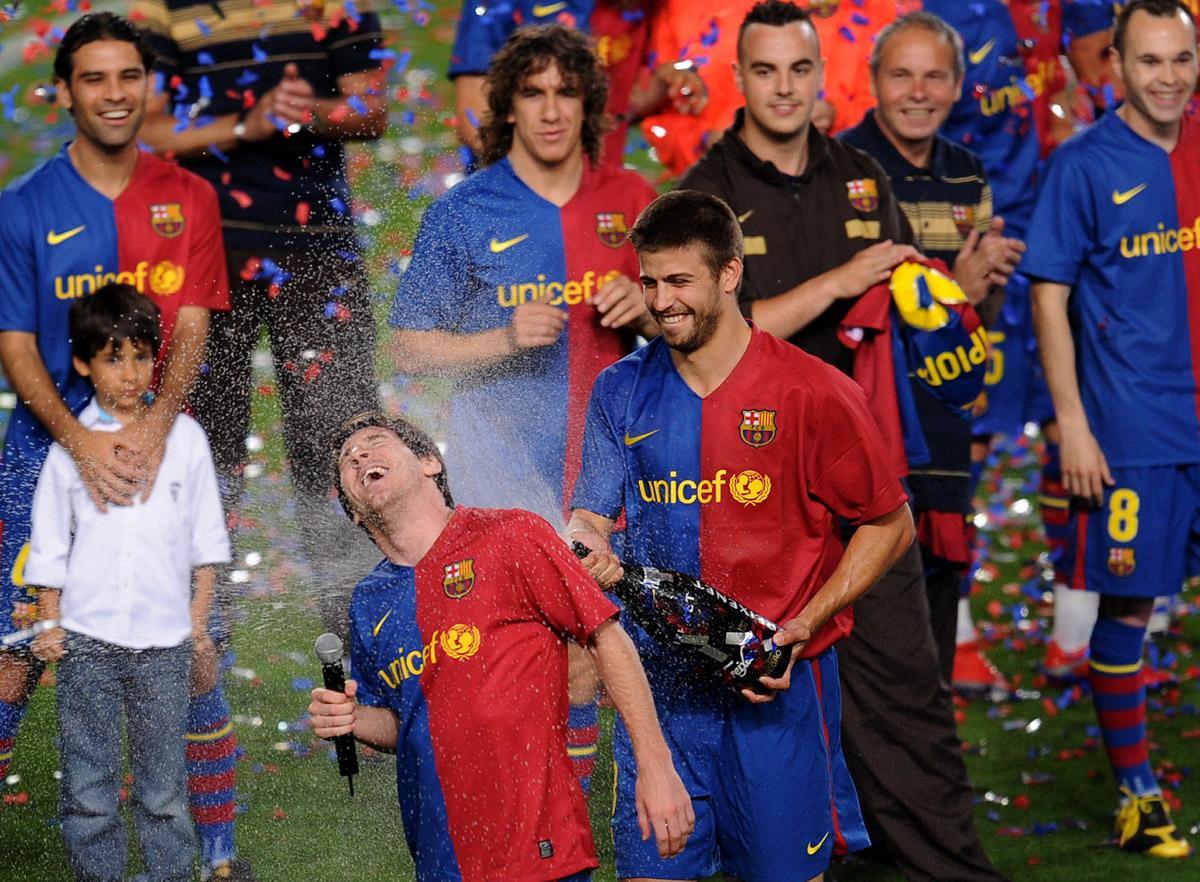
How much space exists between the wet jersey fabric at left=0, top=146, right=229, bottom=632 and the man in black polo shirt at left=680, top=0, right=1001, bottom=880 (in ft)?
5.14

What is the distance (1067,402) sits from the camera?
6.68 m

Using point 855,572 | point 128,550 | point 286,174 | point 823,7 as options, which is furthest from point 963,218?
point 128,550

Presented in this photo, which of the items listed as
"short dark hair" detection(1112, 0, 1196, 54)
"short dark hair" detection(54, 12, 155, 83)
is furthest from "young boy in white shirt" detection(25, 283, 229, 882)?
"short dark hair" detection(1112, 0, 1196, 54)

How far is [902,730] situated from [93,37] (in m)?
3.18

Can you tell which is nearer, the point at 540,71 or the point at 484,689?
the point at 484,689

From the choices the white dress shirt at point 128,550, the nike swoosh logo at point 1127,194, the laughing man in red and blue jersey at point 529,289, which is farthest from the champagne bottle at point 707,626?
the nike swoosh logo at point 1127,194

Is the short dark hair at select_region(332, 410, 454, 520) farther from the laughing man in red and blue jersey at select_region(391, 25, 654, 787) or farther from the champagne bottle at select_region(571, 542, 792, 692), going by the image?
the laughing man in red and blue jersey at select_region(391, 25, 654, 787)

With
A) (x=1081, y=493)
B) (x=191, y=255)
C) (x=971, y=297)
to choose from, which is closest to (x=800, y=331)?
(x=971, y=297)

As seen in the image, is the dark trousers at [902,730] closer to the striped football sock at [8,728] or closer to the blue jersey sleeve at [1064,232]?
the blue jersey sleeve at [1064,232]

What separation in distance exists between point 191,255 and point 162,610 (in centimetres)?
133

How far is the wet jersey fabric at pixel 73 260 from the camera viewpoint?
6020 millimetres

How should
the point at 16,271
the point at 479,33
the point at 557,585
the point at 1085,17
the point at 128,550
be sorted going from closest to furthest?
the point at 557,585 < the point at 128,550 < the point at 16,271 < the point at 479,33 < the point at 1085,17

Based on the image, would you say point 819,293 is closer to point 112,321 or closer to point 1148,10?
point 1148,10

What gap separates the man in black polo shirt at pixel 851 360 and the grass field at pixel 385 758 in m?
0.41
